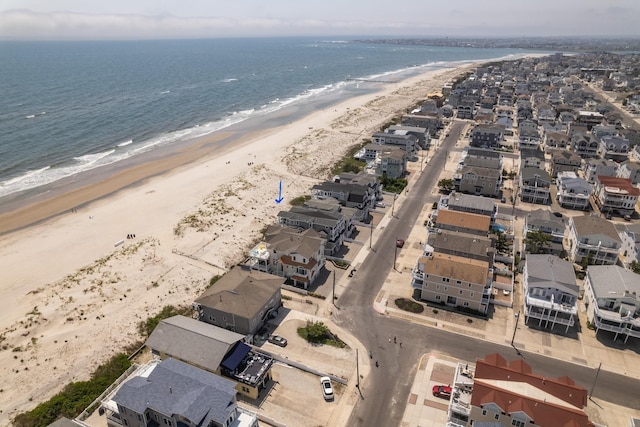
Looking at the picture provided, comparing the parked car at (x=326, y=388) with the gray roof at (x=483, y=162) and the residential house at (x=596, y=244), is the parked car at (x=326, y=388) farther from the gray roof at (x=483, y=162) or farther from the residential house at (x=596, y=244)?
the gray roof at (x=483, y=162)

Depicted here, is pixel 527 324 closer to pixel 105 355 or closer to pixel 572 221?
pixel 572 221

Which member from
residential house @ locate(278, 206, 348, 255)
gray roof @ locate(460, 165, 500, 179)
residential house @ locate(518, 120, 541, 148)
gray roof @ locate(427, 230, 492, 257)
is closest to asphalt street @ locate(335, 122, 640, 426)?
residential house @ locate(278, 206, 348, 255)

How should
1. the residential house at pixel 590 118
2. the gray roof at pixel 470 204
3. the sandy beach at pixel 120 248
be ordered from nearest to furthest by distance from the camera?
the sandy beach at pixel 120 248 → the gray roof at pixel 470 204 → the residential house at pixel 590 118

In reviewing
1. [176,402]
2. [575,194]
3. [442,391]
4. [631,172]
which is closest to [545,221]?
[575,194]

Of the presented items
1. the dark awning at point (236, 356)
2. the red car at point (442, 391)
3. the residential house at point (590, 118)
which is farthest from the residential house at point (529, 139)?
the dark awning at point (236, 356)

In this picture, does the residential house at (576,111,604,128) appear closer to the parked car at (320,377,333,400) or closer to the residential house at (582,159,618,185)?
the residential house at (582,159,618,185)

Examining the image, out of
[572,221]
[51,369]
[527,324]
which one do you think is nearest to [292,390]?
[51,369]
